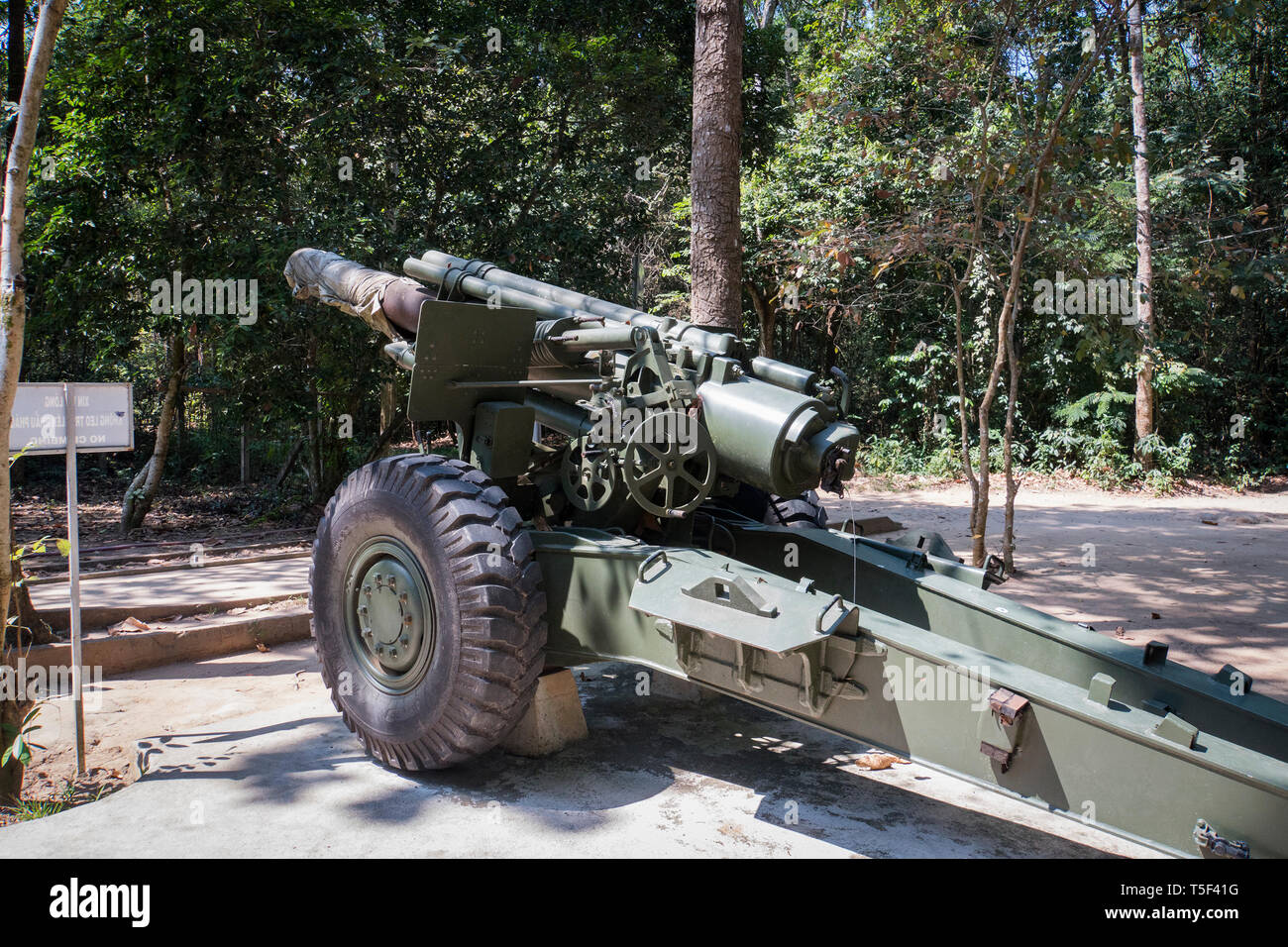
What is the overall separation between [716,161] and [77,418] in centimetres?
442

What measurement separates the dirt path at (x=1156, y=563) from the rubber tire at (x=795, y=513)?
2411 millimetres

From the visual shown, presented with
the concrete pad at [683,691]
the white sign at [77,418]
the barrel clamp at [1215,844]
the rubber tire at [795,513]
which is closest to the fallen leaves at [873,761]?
the concrete pad at [683,691]

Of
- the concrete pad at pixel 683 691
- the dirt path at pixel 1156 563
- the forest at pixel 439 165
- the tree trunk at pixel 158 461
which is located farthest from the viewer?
the tree trunk at pixel 158 461

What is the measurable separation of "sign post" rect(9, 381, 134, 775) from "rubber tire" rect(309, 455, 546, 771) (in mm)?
1233

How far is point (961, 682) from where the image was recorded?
2.75m

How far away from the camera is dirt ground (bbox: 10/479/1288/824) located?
4.70m

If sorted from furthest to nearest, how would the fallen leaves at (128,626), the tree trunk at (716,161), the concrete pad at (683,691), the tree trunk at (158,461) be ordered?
the tree trunk at (158,461) → the tree trunk at (716,161) → the fallen leaves at (128,626) → the concrete pad at (683,691)

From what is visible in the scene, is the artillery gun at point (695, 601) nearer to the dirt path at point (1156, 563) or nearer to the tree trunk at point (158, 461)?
the dirt path at point (1156, 563)

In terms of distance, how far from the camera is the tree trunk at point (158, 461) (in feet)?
34.2

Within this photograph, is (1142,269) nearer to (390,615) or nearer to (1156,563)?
(1156,563)

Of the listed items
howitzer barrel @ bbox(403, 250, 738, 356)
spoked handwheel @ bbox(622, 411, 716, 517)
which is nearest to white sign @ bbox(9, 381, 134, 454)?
howitzer barrel @ bbox(403, 250, 738, 356)

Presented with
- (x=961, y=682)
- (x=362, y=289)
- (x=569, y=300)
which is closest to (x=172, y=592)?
(x=362, y=289)

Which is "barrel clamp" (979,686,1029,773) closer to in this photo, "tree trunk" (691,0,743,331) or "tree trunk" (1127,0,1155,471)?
"tree trunk" (691,0,743,331)

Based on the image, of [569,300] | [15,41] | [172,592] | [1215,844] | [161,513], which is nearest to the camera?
[1215,844]
